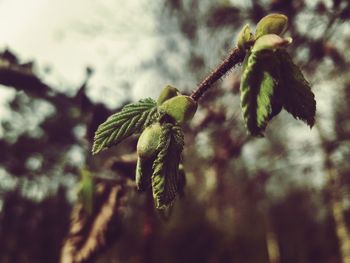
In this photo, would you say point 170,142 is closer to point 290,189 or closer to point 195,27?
point 195,27

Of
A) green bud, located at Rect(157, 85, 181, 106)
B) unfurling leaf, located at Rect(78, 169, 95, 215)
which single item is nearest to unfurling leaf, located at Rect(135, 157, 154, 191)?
green bud, located at Rect(157, 85, 181, 106)

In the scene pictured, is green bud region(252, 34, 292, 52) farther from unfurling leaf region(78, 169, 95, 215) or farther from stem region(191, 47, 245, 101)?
unfurling leaf region(78, 169, 95, 215)

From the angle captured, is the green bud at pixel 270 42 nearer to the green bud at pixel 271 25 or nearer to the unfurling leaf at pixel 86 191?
the green bud at pixel 271 25

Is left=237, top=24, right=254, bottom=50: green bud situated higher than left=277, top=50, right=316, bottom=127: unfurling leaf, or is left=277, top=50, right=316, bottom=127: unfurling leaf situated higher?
left=237, top=24, right=254, bottom=50: green bud

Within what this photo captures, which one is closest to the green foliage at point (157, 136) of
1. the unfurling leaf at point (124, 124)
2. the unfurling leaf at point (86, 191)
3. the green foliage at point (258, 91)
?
the unfurling leaf at point (124, 124)

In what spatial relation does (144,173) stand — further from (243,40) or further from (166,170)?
(243,40)

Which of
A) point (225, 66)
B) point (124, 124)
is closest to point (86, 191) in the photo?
point (124, 124)
